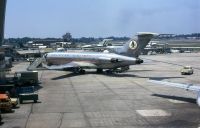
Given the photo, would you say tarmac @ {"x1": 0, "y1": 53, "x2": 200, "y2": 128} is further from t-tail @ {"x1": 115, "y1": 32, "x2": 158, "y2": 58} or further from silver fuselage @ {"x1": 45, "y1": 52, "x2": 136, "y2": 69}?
t-tail @ {"x1": 115, "y1": 32, "x2": 158, "y2": 58}

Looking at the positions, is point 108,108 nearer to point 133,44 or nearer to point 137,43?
point 137,43

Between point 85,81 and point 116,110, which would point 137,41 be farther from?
point 116,110

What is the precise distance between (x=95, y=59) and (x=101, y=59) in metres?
1.67

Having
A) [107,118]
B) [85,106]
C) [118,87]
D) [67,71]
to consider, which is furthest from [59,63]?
[107,118]

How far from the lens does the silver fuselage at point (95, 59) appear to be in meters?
78.4

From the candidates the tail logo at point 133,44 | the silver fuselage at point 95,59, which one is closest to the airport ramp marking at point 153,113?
the silver fuselage at point 95,59

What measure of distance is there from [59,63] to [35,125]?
53.9 meters

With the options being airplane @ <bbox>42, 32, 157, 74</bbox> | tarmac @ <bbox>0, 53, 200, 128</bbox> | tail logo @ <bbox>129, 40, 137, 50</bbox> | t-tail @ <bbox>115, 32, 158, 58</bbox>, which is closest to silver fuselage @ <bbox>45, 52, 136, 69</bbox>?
airplane @ <bbox>42, 32, 157, 74</bbox>

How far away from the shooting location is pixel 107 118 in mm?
37406

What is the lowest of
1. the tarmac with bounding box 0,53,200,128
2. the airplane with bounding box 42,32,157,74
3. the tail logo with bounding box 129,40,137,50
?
the tarmac with bounding box 0,53,200,128

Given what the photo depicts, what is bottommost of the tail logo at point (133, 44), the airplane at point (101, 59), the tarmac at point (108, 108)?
the tarmac at point (108, 108)

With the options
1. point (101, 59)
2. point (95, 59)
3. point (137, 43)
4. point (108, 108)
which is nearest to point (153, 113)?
point (108, 108)

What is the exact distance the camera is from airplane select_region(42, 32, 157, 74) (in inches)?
3100

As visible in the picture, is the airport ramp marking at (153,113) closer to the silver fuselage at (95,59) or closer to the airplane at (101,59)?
the airplane at (101,59)
